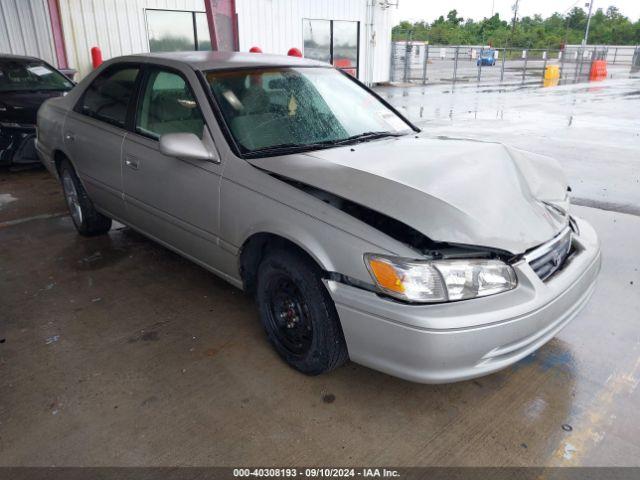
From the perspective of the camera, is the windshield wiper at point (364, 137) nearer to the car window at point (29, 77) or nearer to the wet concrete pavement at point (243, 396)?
the wet concrete pavement at point (243, 396)

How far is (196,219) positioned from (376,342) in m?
1.42

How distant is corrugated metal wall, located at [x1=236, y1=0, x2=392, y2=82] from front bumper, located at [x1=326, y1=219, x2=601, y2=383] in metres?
13.0

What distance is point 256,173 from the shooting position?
2662 mm

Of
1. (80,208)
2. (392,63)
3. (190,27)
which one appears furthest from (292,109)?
(392,63)

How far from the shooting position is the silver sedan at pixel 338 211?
213 cm

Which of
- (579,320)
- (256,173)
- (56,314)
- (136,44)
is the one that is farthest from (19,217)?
(136,44)

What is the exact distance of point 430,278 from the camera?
2115 mm

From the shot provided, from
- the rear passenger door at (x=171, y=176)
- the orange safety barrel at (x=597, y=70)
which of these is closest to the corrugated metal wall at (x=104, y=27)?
the rear passenger door at (x=171, y=176)

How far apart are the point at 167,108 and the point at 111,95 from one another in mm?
750

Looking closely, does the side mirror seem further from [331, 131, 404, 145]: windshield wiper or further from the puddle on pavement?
the puddle on pavement

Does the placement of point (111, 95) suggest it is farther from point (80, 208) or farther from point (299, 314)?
point (299, 314)

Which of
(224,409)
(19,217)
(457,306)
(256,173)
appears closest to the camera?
(457,306)

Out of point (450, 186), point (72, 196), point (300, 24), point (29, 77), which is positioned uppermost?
point (300, 24)

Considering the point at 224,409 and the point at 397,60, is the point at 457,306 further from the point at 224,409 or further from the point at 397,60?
the point at 397,60
